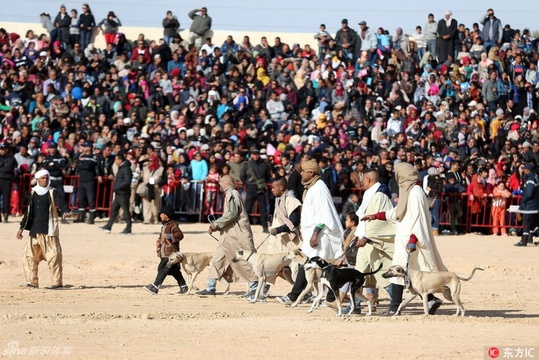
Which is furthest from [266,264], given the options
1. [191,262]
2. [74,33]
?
[74,33]

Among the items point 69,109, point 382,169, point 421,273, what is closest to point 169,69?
point 69,109

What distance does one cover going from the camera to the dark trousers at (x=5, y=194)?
28.0 meters

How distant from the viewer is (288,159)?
1108 inches

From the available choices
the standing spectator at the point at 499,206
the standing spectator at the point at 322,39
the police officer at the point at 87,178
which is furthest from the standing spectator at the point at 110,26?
the standing spectator at the point at 499,206

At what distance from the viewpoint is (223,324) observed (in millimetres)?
13758

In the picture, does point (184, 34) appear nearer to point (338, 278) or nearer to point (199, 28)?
point (199, 28)

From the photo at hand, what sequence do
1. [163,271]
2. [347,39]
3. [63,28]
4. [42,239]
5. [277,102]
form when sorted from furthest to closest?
[63,28] → [347,39] → [277,102] → [42,239] → [163,271]

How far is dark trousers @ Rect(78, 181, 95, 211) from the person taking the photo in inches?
1106

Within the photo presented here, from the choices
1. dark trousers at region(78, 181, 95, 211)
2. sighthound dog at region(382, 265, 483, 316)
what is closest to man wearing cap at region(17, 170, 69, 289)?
sighthound dog at region(382, 265, 483, 316)

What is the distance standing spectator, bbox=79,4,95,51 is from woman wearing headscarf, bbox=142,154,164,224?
9257 millimetres

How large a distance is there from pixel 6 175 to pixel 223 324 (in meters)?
15.5

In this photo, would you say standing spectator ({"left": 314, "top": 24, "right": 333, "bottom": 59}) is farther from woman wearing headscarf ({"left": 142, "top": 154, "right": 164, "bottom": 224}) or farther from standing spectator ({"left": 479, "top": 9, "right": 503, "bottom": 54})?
woman wearing headscarf ({"left": 142, "top": 154, "right": 164, "bottom": 224})

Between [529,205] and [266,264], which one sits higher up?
[529,205]

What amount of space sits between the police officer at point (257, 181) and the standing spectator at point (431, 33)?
333 inches
